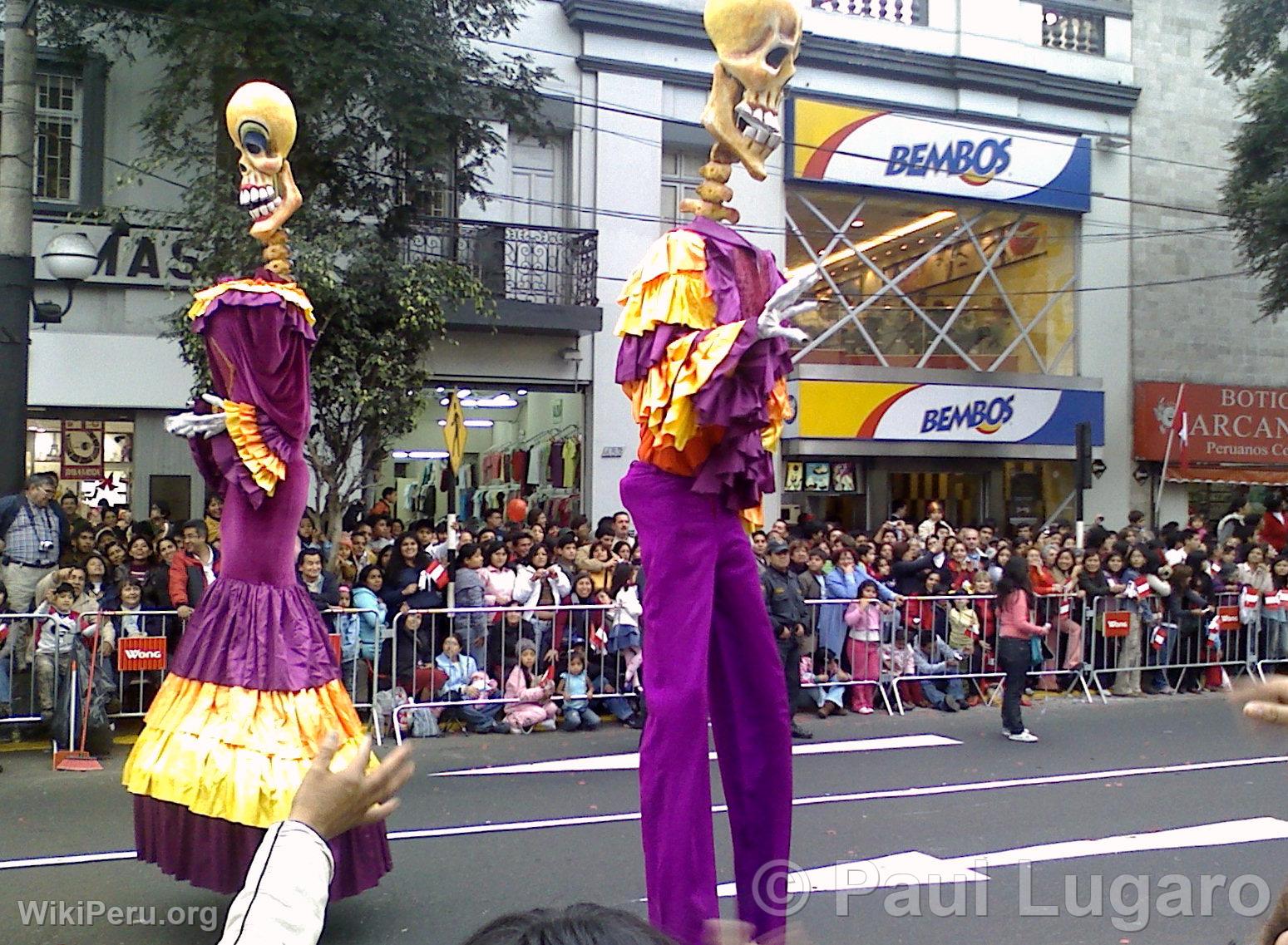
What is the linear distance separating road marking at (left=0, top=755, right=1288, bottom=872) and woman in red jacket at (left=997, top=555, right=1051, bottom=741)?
3.80 ft

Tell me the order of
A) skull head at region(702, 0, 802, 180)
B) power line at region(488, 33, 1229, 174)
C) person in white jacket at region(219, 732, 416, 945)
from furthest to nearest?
power line at region(488, 33, 1229, 174)
skull head at region(702, 0, 802, 180)
person in white jacket at region(219, 732, 416, 945)

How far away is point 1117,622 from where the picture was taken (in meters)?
10.9

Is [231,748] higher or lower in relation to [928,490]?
lower

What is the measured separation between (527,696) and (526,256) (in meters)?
6.71

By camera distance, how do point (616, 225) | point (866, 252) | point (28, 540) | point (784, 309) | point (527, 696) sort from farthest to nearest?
point (866, 252) → point (616, 225) → point (527, 696) → point (28, 540) → point (784, 309)

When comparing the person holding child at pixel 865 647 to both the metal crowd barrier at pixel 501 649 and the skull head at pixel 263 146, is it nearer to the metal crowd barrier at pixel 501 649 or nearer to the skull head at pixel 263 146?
the metal crowd barrier at pixel 501 649

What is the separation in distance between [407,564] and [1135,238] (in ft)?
40.0

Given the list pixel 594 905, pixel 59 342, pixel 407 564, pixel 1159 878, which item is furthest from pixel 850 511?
pixel 594 905

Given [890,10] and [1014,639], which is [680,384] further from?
[890,10]

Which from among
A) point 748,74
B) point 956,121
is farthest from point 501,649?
point 956,121

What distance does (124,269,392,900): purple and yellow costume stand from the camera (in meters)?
4.18

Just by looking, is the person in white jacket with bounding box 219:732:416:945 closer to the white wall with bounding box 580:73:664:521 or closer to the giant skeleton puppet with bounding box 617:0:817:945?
the giant skeleton puppet with bounding box 617:0:817:945

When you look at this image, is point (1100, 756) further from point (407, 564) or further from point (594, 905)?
point (594, 905)

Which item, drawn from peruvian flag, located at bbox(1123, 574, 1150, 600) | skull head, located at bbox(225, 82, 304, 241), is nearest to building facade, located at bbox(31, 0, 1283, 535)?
peruvian flag, located at bbox(1123, 574, 1150, 600)
